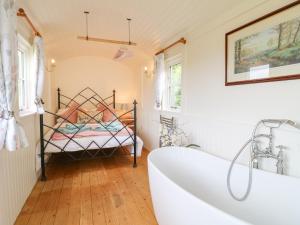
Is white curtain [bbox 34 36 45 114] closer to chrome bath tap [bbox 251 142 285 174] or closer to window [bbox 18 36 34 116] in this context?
window [bbox 18 36 34 116]

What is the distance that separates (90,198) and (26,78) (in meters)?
1.87

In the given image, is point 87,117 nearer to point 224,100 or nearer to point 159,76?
point 159,76

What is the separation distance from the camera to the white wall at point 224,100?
1546mm

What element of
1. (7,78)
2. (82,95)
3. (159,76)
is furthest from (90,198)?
(82,95)

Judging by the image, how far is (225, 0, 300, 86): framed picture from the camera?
1473mm

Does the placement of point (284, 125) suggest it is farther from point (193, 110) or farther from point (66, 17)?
point (66, 17)

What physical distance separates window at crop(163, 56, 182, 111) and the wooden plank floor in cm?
122

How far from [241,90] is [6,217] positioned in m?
2.37

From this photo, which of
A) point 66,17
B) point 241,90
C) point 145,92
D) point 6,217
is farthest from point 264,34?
point 145,92

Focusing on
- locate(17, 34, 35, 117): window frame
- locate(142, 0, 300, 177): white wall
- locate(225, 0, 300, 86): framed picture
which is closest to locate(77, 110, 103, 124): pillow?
locate(17, 34, 35, 117): window frame

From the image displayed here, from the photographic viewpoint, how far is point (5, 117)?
4.93 ft

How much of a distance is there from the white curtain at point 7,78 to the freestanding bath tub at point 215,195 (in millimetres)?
1142

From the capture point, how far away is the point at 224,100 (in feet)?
7.18

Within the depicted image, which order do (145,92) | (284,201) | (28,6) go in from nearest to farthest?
(284,201)
(28,6)
(145,92)
